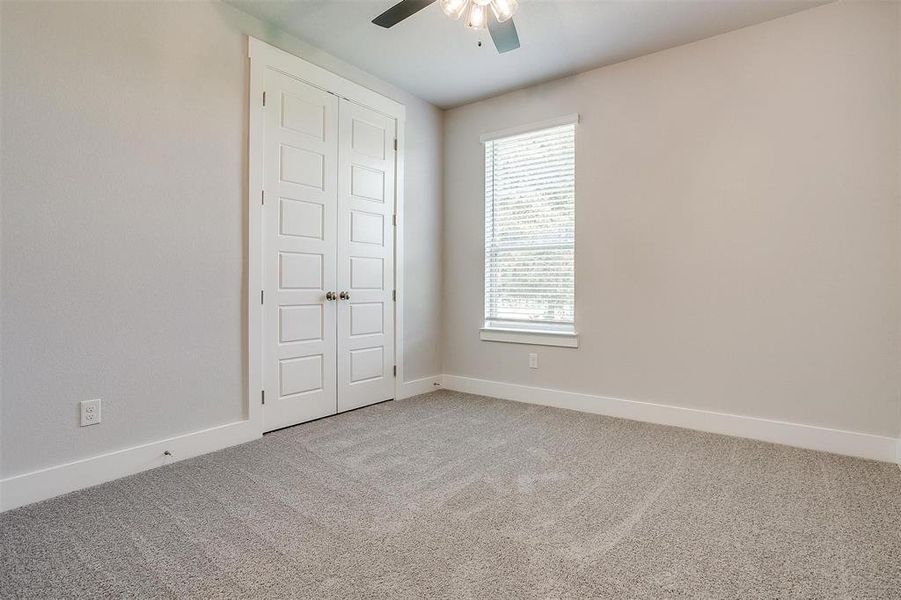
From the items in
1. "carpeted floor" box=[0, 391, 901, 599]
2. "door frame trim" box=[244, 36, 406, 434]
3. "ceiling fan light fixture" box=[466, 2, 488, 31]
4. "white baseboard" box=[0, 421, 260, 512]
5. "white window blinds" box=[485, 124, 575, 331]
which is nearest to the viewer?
"carpeted floor" box=[0, 391, 901, 599]

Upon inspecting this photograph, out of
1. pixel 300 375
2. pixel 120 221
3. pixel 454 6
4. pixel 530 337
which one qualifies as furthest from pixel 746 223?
pixel 120 221

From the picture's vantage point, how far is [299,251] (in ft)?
10.7

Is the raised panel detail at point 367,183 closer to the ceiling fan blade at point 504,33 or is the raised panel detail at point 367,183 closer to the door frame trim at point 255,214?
the door frame trim at point 255,214

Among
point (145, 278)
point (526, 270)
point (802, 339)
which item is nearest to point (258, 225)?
point (145, 278)

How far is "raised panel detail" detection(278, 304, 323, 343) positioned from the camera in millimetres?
3178

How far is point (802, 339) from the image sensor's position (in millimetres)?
2859

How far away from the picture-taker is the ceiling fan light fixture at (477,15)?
2.20 meters

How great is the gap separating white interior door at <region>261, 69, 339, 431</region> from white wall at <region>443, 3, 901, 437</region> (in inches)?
68.7

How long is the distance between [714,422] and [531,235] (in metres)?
1.98

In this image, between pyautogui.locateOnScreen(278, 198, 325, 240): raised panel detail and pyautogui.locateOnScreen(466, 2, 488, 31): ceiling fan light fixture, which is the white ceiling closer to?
pyautogui.locateOnScreen(466, 2, 488, 31): ceiling fan light fixture

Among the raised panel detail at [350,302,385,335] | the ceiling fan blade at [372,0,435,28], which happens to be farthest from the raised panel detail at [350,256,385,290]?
the ceiling fan blade at [372,0,435,28]

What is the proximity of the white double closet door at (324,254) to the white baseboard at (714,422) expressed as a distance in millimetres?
1218

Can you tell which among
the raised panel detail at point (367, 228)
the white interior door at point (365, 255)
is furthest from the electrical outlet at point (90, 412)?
the raised panel detail at point (367, 228)

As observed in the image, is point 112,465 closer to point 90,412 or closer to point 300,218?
point 90,412
